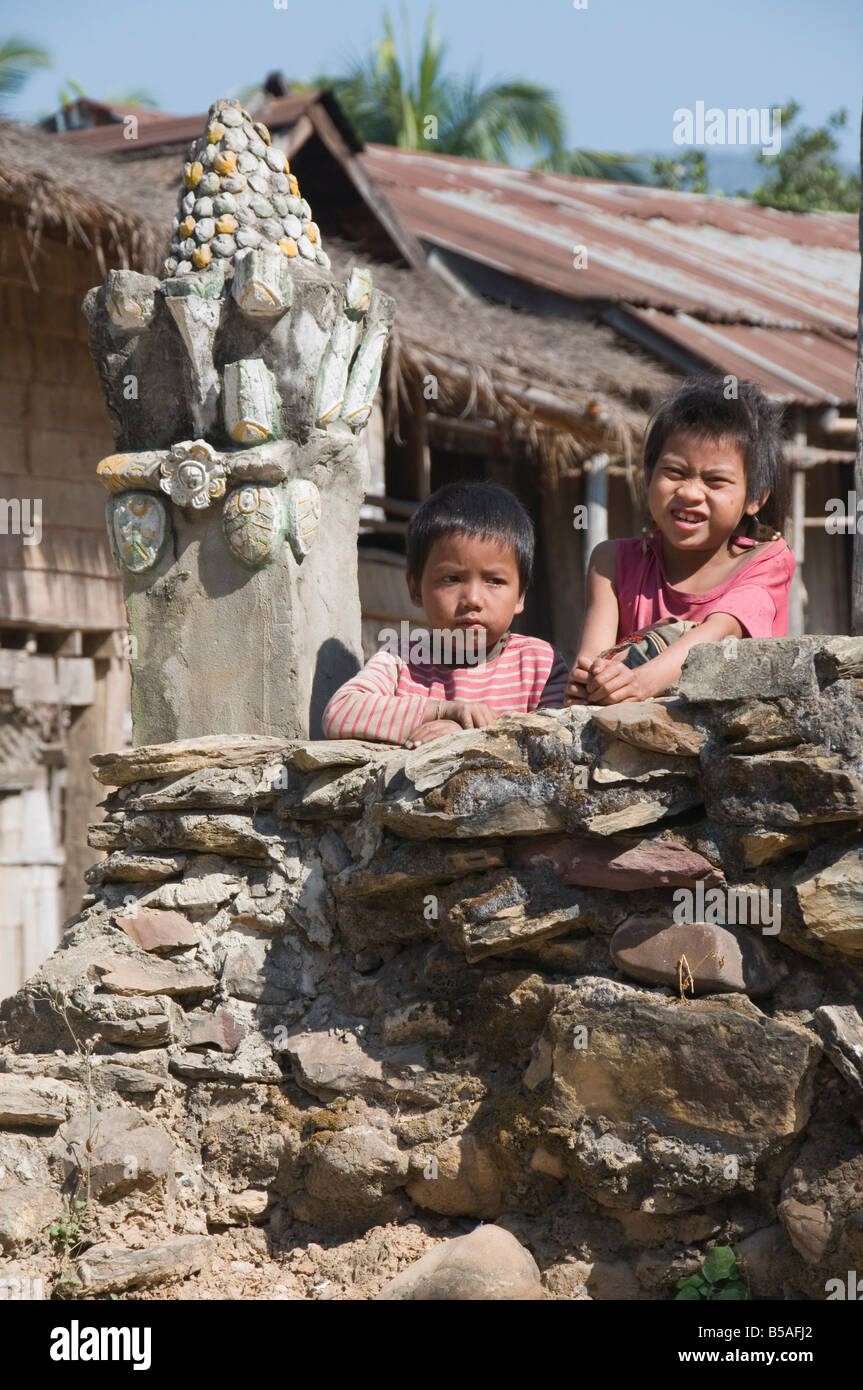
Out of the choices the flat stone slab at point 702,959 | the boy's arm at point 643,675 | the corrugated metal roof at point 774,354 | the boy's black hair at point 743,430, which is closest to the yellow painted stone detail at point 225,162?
the boy's black hair at point 743,430

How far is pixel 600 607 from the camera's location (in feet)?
11.9

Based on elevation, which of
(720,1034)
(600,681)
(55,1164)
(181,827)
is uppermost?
(600,681)

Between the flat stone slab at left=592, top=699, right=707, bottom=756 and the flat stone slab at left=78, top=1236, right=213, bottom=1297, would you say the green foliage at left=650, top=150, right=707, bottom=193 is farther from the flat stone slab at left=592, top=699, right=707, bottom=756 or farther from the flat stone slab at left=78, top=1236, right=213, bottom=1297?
A: the flat stone slab at left=78, top=1236, right=213, bottom=1297

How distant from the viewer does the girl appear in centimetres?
335

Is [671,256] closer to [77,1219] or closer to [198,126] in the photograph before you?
[198,126]

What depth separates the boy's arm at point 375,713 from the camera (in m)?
3.55

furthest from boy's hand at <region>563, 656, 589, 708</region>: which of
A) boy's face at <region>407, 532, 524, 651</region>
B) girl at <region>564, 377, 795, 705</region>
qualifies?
boy's face at <region>407, 532, 524, 651</region>

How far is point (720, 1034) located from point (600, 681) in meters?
0.81

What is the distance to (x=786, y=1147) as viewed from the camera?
111 inches

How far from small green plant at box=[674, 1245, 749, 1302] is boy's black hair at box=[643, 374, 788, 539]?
171cm

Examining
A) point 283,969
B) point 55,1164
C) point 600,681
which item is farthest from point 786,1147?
point 55,1164

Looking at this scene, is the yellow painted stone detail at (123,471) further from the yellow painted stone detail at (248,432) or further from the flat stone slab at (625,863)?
the flat stone slab at (625,863)

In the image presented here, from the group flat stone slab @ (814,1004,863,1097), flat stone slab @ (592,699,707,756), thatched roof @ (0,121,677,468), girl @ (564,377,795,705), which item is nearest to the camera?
flat stone slab @ (814,1004,863,1097)

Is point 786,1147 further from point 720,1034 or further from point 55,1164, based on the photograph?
point 55,1164
